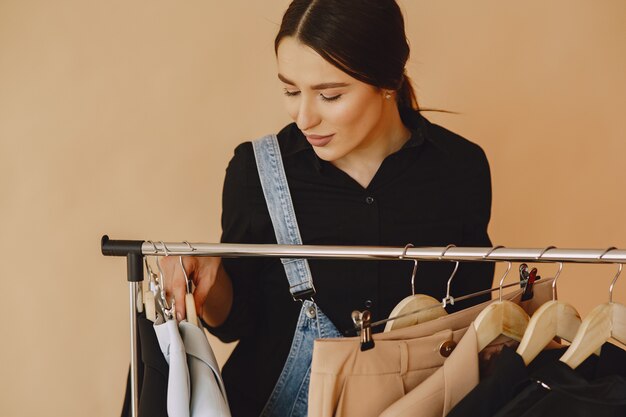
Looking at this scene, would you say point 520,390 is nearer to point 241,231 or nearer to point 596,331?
point 596,331

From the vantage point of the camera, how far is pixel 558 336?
138 cm

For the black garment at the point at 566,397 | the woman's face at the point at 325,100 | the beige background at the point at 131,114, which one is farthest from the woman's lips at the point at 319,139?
the beige background at the point at 131,114

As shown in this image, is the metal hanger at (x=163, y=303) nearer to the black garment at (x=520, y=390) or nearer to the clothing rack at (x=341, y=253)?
the clothing rack at (x=341, y=253)

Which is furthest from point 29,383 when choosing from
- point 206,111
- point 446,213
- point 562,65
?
point 562,65

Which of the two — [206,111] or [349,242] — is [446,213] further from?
[206,111]

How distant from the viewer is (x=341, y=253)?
1.33m

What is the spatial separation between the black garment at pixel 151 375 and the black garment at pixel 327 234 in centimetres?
39

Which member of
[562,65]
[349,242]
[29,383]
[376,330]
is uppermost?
[562,65]

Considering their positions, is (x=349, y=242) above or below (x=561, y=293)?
above

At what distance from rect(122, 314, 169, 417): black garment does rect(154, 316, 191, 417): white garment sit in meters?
0.01

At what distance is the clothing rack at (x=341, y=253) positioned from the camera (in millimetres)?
1276

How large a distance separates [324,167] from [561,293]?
1.33 m

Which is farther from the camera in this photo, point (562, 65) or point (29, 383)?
point (562, 65)

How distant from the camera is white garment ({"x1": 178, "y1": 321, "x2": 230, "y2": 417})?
1309 millimetres
